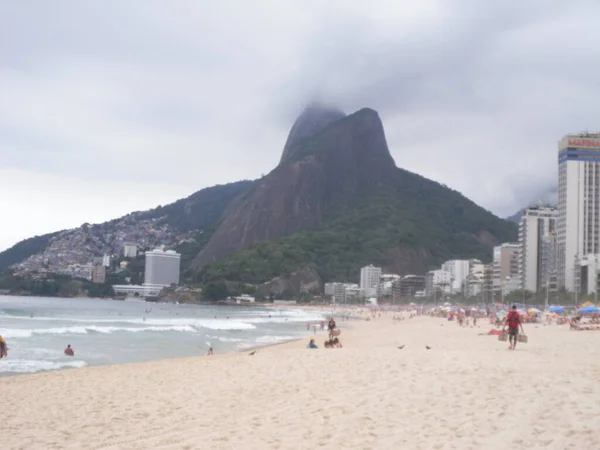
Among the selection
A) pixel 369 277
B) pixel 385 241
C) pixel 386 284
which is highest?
pixel 385 241

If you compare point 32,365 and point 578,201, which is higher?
point 578,201

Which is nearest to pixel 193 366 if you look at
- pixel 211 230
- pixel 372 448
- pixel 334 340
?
pixel 334 340

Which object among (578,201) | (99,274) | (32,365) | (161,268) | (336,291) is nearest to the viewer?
(32,365)

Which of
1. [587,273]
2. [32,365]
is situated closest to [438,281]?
[587,273]

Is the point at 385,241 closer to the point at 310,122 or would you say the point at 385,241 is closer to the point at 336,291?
the point at 336,291

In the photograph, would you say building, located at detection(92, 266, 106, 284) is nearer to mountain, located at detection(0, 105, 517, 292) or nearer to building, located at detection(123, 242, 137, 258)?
mountain, located at detection(0, 105, 517, 292)

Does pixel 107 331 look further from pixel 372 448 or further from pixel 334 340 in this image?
pixel 372 448

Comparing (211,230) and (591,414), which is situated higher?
(211,230)
